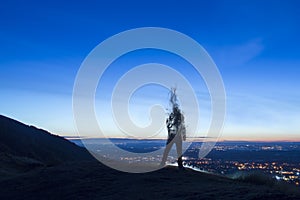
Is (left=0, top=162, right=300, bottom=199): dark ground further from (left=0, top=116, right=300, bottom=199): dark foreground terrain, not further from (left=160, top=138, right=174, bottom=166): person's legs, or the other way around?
(left=160, top=138, right=174, bottom=166): person's legs

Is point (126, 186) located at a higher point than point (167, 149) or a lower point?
lower

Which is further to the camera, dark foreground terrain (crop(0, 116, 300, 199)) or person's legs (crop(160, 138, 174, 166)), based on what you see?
person's legs (crop(160, 138, 174, 166))

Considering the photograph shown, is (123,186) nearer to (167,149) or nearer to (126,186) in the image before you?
(126,186)

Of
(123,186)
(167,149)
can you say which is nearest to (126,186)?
(123,186)

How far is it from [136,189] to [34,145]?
240 ft

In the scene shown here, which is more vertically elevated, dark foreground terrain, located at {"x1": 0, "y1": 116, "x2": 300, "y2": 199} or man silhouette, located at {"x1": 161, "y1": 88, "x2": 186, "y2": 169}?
man silhouette, located at {"x1": 161, "y1": 88, "x2": 186, "y2": 169}

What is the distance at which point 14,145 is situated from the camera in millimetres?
77812

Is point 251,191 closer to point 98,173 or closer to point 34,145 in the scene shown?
point 98,173

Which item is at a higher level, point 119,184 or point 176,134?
point 176,134

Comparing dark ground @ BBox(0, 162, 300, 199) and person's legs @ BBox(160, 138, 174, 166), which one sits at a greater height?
person's legs @ BBox(160, 138, 174, 166)

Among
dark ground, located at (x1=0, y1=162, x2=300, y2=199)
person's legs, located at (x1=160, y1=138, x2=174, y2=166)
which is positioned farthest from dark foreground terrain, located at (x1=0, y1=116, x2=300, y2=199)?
person's legs, located at (x1=160, y1=138, x2=174, y2=166)

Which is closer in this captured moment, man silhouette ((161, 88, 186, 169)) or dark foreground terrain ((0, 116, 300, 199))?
dark foreground terrain ((0, 116, 300, 199))

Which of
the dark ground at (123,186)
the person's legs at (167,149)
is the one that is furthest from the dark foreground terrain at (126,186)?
the person's legs at (167,149)

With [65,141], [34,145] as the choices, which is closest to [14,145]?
[34,145]
